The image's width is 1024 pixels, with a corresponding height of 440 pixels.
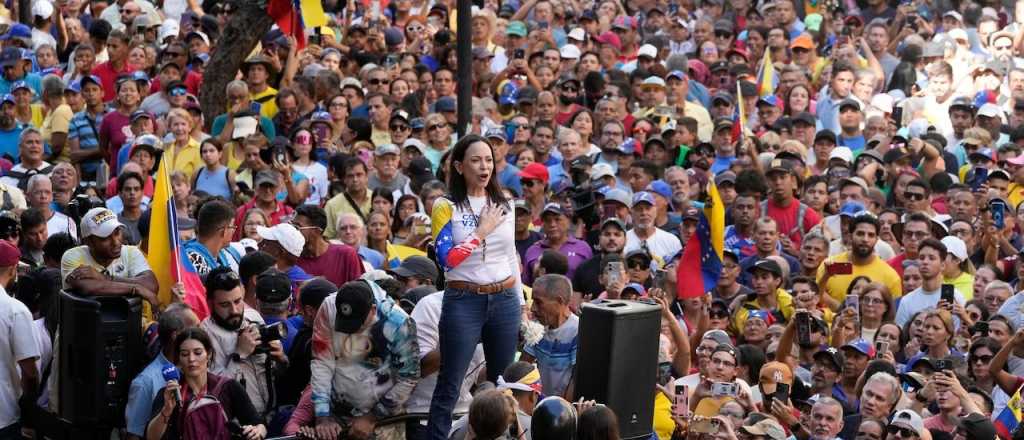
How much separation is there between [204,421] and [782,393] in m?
3.56

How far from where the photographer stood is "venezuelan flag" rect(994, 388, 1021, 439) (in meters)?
11.3

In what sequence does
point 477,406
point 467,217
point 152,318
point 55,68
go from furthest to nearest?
1. point 55,68
2. point 152,318
3. point 467,217
4. point 477,406

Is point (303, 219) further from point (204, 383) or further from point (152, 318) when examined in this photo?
point (204, 383)

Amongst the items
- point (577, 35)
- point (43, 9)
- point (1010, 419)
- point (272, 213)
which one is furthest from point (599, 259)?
point (43, 9)

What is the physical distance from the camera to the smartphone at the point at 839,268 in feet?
45.3

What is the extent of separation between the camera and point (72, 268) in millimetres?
10758

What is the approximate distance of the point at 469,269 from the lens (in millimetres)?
9492

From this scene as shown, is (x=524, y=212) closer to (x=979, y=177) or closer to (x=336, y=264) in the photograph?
(x=336, y=264)

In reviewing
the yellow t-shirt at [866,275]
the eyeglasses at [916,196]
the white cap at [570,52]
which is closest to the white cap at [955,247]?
the yellow t-shirt at [866,275]

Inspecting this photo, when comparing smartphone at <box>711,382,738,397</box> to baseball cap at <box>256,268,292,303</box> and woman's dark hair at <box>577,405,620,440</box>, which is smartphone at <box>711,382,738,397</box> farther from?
woman's dark hair at <box>577,405,620,440</box>

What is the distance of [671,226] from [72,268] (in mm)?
5696

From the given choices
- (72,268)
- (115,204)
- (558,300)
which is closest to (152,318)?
(72,268)

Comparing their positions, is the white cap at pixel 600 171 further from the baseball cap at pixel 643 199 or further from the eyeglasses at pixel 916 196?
the eyeglasses at pixel 916 196

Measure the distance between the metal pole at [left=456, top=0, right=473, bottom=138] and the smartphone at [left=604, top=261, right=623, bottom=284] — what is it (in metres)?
1.90
